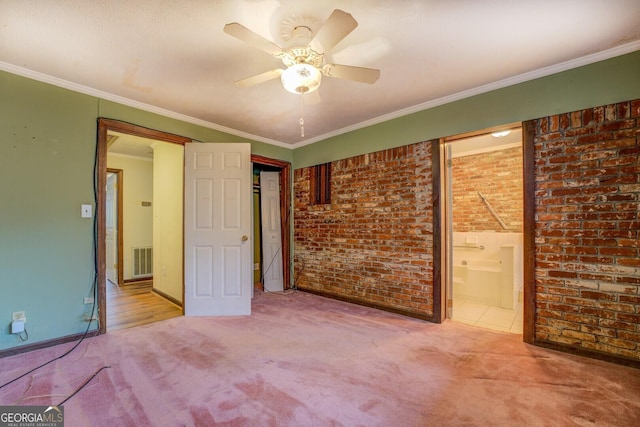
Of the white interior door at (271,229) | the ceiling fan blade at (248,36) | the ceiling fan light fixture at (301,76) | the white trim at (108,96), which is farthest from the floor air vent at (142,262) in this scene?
the ceiling fan blade at (248,36)

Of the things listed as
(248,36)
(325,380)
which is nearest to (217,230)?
(325,380)

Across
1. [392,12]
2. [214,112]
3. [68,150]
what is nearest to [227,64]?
[214,112]

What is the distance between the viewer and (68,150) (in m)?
2.64

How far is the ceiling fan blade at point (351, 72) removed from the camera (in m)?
1.90

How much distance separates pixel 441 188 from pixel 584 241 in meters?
1.24

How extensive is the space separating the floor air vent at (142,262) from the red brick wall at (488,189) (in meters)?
5.73

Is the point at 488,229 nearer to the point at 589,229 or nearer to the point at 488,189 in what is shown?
the point at 488,189

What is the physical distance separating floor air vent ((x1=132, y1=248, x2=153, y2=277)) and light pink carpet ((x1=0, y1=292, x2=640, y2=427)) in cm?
288

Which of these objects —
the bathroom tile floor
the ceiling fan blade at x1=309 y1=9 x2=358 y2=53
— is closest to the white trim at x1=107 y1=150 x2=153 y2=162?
the ceiling fan blade at x1=309 y1=9 x2=358 y2=53

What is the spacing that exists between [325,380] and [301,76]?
2086 mm

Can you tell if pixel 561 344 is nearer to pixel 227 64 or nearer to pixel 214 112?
pixel 227 64

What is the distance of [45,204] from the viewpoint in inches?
99.1

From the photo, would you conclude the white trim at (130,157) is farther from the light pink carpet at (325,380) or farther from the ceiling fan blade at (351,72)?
the ceiling fan blade at (351,72)

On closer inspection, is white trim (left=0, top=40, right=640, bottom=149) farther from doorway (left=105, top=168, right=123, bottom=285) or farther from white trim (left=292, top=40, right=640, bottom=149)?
doorway (left=105, top=168, right=123, bottom=285)
